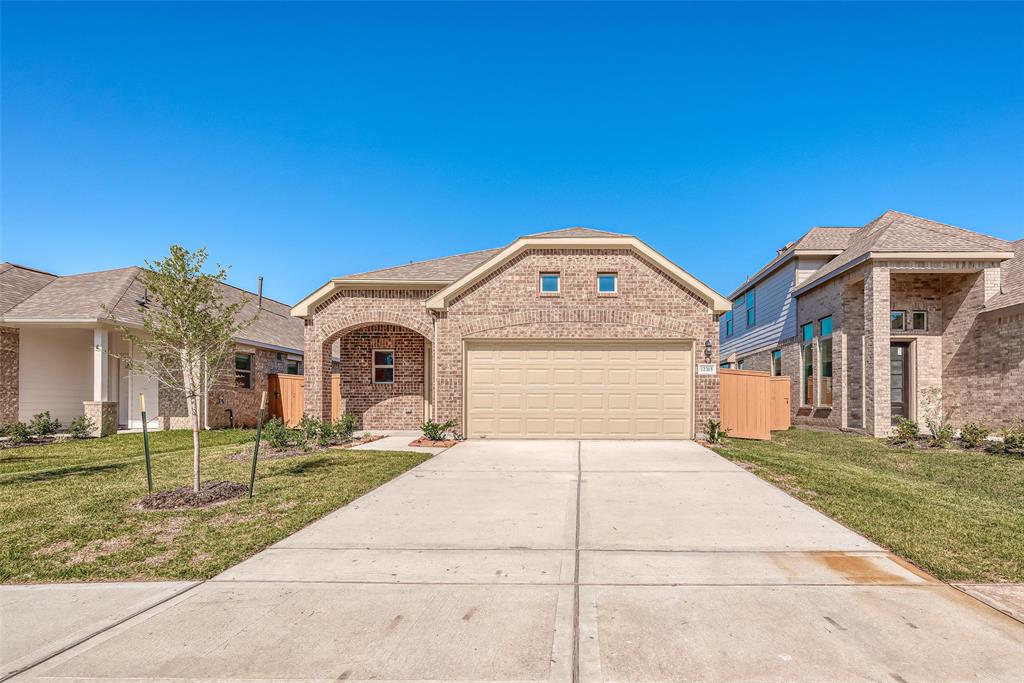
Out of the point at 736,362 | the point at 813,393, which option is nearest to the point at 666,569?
the point at 813,393

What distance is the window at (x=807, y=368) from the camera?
17.6m

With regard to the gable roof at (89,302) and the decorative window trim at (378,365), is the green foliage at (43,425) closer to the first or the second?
the gable roof at (89,302)

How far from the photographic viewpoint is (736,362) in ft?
81.8

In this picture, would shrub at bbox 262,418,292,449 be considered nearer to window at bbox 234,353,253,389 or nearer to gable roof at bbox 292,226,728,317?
gable roof at bbox 292,226,728,317

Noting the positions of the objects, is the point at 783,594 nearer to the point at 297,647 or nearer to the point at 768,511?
the point at 768,511

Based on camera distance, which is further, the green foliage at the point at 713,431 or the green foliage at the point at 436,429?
the green foliage at the point at 713,431

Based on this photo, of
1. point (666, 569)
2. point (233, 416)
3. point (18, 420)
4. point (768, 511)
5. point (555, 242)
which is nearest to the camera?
point (666, 569)

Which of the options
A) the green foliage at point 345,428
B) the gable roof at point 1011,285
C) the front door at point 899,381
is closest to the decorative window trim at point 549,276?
the green foliage at point 345,428

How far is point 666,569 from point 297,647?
118 inches

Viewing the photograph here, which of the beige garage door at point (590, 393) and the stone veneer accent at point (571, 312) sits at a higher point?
the stone veneer accent at point (571, 312)

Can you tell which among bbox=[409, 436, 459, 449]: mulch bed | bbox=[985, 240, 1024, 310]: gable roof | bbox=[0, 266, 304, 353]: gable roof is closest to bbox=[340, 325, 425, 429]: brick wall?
bbox=[409, 436, 459, 449]: mulch bed

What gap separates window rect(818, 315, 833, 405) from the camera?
16469mm

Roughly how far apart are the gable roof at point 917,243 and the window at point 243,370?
20.2m

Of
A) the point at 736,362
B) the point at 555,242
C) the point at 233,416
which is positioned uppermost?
the point at 555,242
